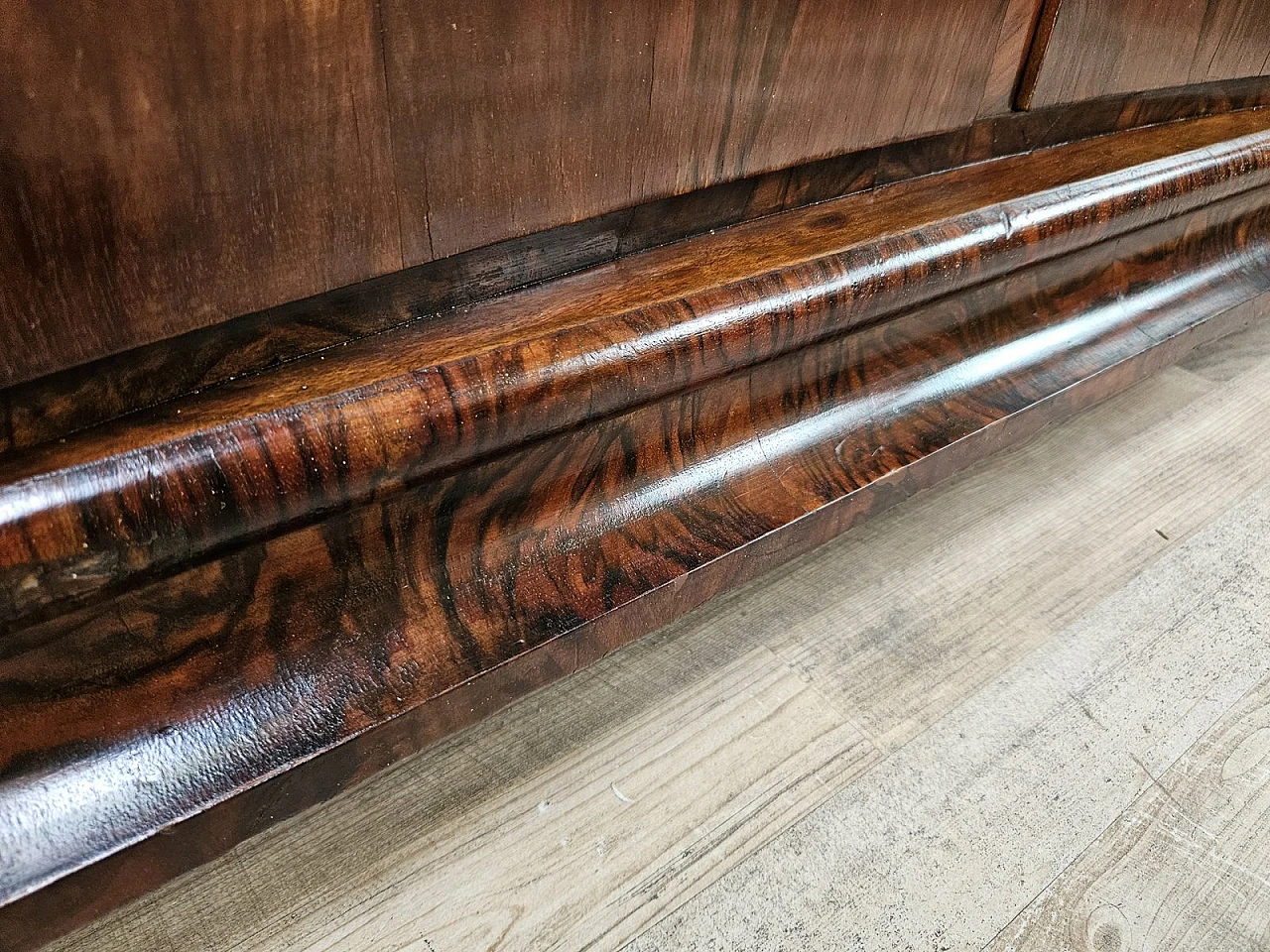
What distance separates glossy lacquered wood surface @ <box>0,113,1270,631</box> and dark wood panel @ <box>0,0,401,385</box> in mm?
43

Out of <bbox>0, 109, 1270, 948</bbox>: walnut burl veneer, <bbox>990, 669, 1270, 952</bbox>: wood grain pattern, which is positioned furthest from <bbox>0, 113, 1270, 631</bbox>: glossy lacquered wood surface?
<bbox>990, 669, 1270, 952</bbox>: wood grain pattern

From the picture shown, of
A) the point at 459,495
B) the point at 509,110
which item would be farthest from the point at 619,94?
the point at 459,495

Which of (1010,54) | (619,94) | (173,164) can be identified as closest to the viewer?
(173,164)

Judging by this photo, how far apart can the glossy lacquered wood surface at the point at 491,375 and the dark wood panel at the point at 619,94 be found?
0.15 feet

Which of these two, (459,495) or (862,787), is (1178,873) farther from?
(459,495)

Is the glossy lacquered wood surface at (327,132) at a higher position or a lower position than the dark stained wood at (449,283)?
higher

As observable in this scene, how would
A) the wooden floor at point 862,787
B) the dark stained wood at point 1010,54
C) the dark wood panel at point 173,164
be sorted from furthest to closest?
the dark stained wood at point 1010,54, the wooden floor at point 862,787, the dark wood panel at point 173,164

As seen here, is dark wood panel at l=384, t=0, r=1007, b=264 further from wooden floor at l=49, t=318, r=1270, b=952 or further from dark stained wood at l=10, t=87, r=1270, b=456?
wooden floor at l=49, t=318, r=1270, b=952

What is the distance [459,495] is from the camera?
475 millimetres

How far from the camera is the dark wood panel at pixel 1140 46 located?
666 mm

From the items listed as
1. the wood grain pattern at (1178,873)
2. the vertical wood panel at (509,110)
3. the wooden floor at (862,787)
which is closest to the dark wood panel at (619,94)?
the vertical wood panel at (509,110)

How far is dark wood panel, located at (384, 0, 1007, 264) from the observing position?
406mm

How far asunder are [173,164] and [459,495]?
0.61 ft

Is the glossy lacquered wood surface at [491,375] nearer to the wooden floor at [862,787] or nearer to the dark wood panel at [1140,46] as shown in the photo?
the dark wood panel at [1140,46]
